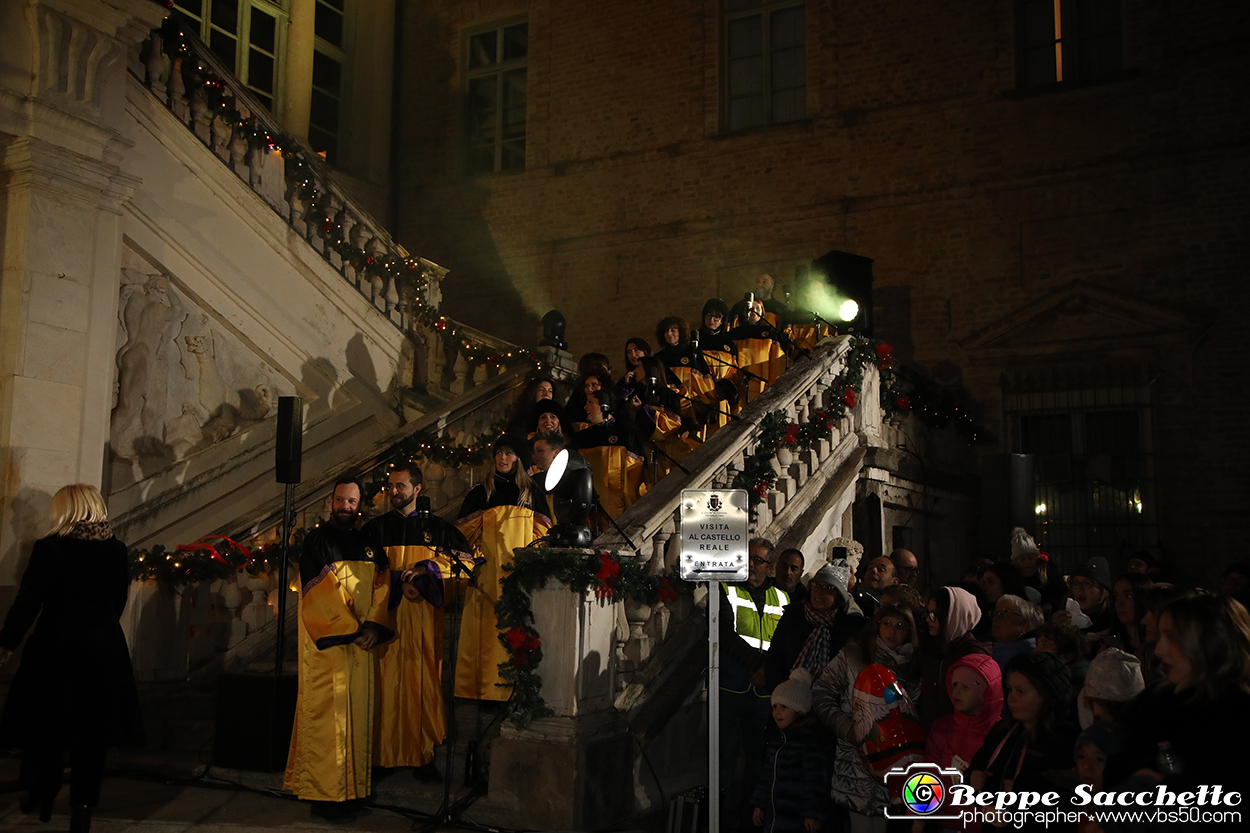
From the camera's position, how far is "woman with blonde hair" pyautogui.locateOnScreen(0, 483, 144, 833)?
535 centimetres

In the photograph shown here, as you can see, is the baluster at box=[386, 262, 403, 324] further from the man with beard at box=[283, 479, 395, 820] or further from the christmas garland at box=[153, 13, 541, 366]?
the man with beard at box=[283, 479, 395, 820]

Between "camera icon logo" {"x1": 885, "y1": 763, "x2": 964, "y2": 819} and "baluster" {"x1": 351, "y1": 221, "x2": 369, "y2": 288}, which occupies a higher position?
"baluster" {"x1": 351, "y1": 221, "x2": 369, "y2": 288}

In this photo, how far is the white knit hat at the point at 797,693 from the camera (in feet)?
17.4

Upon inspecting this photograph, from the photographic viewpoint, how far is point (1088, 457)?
42.7ft

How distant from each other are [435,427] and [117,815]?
15.6ft

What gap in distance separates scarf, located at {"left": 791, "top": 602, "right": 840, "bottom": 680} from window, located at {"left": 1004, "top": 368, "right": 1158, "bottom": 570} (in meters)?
8.09

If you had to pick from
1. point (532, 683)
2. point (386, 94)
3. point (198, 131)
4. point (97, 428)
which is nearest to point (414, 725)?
point (532, 683)

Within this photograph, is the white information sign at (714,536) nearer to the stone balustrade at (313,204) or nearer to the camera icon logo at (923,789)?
the camera icon logo at (923,789)

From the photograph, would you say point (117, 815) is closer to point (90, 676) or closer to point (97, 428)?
point (90, 676)

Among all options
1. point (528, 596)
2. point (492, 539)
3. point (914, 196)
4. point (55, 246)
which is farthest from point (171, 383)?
point (914, 196)

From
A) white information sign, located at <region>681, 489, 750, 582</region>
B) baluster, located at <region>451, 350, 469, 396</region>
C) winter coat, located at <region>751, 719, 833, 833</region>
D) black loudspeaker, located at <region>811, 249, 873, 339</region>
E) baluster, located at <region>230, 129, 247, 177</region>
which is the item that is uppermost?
baluster, located at <region>230, 129, 247, 177</region>

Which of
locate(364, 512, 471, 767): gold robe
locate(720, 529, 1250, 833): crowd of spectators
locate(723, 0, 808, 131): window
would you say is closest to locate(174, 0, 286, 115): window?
locate(723, 0, 808, 131): window

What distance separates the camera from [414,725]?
6512 mm

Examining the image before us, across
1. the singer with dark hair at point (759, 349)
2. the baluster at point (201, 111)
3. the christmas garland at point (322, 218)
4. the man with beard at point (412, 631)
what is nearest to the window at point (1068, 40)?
the singer with dark hair at point (759, 349)
